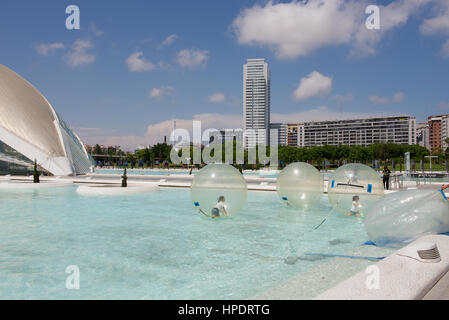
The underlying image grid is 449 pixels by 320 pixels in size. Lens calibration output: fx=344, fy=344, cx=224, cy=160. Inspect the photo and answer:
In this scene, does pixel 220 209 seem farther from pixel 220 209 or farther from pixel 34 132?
pixel 34 132

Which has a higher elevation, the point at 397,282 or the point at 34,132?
the point at 34,132

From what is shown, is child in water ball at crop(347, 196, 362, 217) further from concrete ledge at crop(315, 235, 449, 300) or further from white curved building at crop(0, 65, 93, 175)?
white curved building at crop(0, 65, 93, 175)

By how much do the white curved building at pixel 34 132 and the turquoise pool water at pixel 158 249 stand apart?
2180cm

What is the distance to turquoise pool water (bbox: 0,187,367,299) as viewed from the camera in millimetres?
4969

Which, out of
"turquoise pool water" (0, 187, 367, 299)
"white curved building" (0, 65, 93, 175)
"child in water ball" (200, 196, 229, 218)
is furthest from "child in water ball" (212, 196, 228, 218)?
"white curved building" (0, 65, 93, 175)

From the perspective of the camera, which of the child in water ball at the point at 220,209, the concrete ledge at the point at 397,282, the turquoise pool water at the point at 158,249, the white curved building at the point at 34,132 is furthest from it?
the white curved building at the point at 34,132

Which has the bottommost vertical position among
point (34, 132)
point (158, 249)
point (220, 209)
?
point (158, 249)

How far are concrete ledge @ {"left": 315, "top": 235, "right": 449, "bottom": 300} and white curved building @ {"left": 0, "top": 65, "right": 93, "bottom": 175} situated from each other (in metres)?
33.6

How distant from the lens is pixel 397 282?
375 cm

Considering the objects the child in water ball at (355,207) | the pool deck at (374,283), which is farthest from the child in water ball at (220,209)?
the pool deck at (374,283)

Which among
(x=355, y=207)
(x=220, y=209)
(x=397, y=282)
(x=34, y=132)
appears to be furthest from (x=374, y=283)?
(x=34, y=132)

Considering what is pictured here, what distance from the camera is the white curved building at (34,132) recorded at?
32.8m

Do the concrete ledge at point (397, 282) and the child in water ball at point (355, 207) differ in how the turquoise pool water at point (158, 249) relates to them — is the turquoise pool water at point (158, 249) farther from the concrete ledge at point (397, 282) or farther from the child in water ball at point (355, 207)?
the concrete ledge at point (397, 282)

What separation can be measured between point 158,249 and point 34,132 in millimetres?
32356
